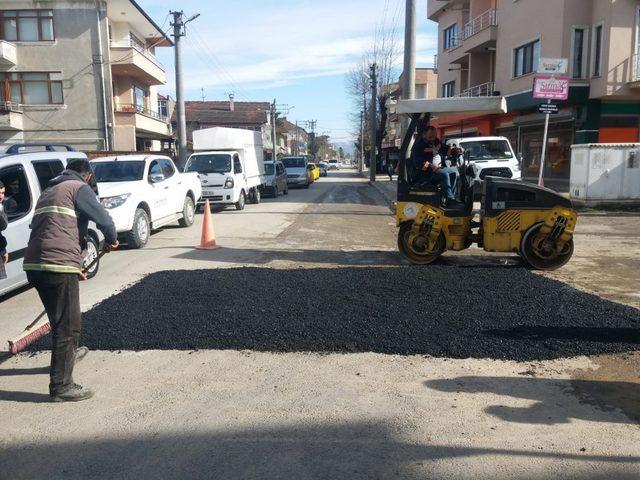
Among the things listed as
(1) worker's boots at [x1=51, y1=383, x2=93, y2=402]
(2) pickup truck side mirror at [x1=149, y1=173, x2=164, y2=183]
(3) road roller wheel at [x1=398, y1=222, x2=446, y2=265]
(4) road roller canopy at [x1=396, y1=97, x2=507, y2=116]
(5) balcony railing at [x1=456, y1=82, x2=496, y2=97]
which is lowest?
(1) worker's boots at [x1=51, y1=383, x2=93, y2=402]

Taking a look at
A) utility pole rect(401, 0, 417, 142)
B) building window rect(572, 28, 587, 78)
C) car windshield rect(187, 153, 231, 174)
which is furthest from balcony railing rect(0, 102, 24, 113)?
building window rect(572, 28, 587, 78)

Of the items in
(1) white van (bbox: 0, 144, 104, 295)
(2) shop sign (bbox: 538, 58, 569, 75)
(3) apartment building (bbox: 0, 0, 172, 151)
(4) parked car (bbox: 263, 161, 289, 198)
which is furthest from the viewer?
(3) apartment building (bbox: 0, 0, 172, 151)

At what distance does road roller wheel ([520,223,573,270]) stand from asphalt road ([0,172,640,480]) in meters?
3.55

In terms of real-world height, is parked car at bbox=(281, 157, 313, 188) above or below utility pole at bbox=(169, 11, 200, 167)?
below

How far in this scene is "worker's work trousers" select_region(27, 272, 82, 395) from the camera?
13.9 feet

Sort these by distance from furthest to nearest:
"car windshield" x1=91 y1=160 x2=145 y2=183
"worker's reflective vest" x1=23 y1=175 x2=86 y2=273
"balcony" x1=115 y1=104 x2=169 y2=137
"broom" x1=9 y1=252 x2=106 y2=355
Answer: "balcony" x1=115 y1=104 x2=169 y2=137 < "car windshield" x1=91 y1=160 x2=145 y2=183 < "broom" x1=9 y1=252 x2=106 y2=355 < "worker's reflective vest" x1=23 y1=175 x2=86 y2=273

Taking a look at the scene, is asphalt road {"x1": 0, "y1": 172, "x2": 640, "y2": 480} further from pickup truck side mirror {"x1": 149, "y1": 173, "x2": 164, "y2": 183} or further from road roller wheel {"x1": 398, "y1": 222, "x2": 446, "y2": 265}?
pickup truck side mirror {"x1": 149, "y1": 173, "x2": 164, "y2": 183}

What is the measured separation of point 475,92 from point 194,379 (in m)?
33.8

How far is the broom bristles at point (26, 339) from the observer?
516cm

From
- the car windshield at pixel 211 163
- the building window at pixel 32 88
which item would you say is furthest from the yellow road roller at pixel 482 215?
the building window at pixel 32 88

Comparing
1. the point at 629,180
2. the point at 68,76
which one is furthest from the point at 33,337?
the point at 68,76

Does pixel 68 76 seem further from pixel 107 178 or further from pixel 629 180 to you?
Result: pixel 629 180

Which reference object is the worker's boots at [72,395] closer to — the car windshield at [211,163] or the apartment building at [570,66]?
the car windshield at [211,163]

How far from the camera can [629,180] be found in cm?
1744
